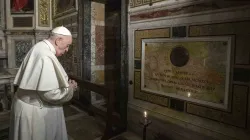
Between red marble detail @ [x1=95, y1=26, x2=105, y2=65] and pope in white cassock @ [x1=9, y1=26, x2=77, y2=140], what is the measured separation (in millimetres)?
3395

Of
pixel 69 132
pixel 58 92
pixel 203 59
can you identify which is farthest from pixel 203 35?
pixel 69 132

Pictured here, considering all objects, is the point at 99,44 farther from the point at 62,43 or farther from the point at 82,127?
→ the point at 62,43

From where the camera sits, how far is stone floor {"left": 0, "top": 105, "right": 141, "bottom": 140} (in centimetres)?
381

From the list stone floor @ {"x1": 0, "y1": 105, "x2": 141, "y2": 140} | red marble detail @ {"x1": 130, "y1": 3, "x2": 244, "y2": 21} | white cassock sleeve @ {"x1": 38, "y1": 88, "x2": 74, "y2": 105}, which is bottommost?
stone floor @ {"x1": 0, "y1": 105, "x2": 141, "y2": 140}

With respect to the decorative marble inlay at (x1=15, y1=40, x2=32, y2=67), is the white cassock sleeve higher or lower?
lower

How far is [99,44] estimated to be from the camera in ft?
18.9

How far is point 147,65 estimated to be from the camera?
3.61 meters

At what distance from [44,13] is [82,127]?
17.2 feet

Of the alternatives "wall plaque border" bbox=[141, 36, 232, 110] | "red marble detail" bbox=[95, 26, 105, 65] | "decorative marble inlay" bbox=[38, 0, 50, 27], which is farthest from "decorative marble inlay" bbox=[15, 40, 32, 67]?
"wall plaque border" bbox=[141, 36, 232, 110]

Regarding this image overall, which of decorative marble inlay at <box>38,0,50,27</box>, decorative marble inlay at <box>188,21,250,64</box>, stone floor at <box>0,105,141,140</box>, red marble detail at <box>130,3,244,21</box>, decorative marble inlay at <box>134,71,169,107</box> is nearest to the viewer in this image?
decorative marble inlay at <box>188,21,250,64</box>

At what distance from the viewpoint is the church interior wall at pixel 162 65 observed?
2436 millimetres

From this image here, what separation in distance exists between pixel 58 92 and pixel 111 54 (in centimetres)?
405

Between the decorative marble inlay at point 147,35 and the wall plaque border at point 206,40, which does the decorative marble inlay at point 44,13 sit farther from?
the wall plaque border at point 206,40

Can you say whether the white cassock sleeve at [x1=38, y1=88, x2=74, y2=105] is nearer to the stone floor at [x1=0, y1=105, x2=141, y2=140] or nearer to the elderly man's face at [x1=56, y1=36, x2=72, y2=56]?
the elderly man's face at [x1=56, y1=36, x2=72, y2=56]
